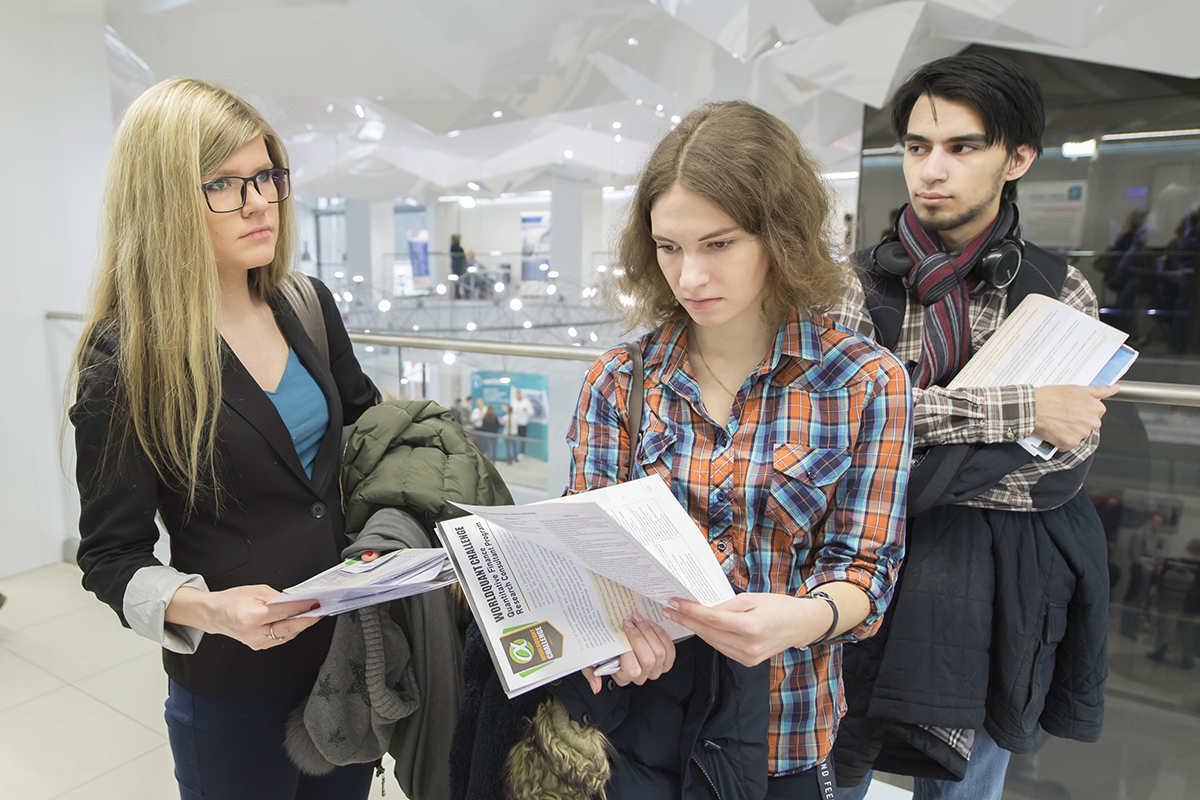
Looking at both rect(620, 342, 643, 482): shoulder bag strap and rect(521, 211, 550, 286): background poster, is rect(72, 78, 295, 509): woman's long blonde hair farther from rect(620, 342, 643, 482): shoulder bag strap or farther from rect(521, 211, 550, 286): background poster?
rect(521, 211, 550, 286): background poster

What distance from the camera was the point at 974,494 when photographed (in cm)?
116

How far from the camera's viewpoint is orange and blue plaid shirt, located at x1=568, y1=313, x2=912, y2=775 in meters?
0.94

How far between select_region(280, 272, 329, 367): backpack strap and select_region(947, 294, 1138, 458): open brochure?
112 centimetres

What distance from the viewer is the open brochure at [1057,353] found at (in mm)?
1188

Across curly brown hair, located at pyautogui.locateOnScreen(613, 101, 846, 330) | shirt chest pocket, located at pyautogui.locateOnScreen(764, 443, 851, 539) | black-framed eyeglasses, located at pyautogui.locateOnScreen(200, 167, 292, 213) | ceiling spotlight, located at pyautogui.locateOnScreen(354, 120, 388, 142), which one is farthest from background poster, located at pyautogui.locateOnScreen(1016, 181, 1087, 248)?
ceiling spotlight, located at pyautogui.locateOnScreen(354, 120, 388, 142)

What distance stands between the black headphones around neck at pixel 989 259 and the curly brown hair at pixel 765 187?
1.03 ft

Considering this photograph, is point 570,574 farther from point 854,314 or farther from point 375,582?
point 854,314

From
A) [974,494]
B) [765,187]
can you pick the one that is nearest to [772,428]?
[765,187]

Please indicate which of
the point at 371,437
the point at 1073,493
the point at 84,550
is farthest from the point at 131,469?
the point at 1073,493

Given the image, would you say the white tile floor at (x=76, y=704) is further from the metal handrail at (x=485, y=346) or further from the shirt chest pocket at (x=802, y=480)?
the shirt chest pocket at (x=802, y=480)

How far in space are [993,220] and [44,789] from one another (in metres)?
3.02

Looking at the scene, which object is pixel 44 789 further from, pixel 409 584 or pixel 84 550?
pixel 409 584

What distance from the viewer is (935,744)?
48.8 inches

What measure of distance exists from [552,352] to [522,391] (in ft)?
13.9
